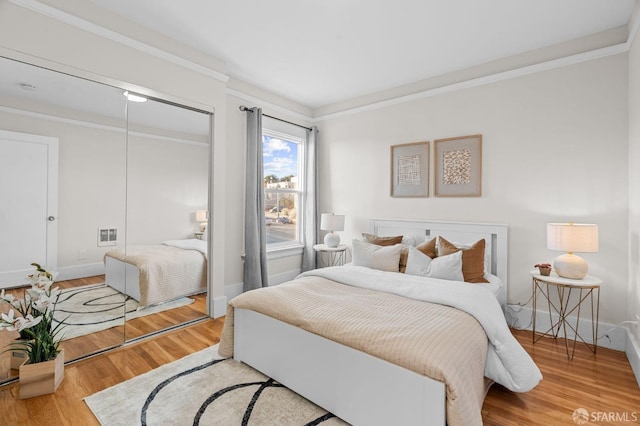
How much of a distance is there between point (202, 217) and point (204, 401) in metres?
1.87

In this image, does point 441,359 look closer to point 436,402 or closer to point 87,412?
point 436,402

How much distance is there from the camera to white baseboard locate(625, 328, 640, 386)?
7.24 feet

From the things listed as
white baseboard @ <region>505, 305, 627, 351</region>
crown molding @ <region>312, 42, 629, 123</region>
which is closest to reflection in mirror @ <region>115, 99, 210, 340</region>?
crown molding @ <region>312, 42, 629, 123</region>

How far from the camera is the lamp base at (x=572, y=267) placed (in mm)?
2599

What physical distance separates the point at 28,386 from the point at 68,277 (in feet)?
2.61

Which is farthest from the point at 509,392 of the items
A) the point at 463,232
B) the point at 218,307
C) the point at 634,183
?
the point at 218,307

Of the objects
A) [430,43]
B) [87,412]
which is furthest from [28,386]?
[430,43]

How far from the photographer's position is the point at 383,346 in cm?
162

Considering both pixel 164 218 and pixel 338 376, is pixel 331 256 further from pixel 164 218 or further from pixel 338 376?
pixel 338 376

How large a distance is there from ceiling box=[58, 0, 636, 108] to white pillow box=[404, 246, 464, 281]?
2059mm

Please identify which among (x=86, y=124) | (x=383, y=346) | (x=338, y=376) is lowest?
(x=338, y=376)

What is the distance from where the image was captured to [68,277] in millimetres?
2465

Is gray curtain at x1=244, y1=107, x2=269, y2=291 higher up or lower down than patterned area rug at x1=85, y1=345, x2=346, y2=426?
higher up

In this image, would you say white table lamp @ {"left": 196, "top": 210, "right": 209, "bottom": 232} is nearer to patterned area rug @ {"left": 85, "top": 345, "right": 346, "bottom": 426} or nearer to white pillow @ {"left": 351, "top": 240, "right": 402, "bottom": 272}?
patterned area rug @ {"left": 85, "top": 345, "right": 346, "bottom": 426}
